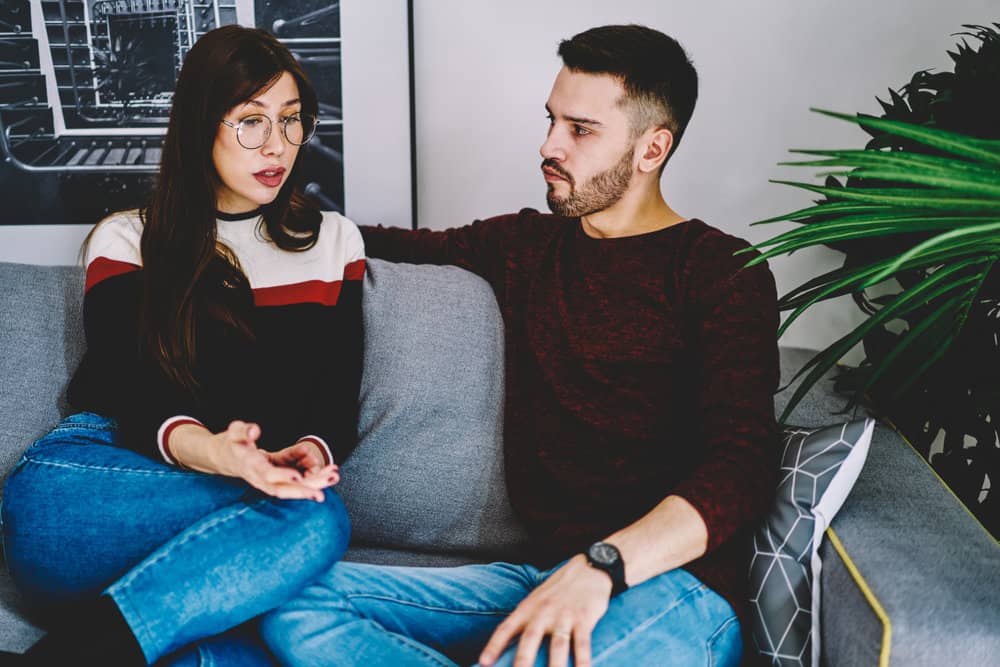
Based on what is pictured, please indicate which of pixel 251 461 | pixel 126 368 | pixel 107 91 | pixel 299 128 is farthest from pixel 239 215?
pixel 107 91

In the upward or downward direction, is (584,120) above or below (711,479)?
above

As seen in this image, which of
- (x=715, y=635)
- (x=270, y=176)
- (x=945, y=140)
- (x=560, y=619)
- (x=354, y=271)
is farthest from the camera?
(x=354, y=271)

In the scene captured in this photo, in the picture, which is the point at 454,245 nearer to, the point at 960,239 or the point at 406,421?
the point at 406,421

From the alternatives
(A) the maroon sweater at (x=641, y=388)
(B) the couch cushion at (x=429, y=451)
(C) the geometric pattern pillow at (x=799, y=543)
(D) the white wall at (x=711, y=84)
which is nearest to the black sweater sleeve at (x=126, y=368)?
(B) the couch cushion at (x=429, y=451)

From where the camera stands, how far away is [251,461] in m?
1.10

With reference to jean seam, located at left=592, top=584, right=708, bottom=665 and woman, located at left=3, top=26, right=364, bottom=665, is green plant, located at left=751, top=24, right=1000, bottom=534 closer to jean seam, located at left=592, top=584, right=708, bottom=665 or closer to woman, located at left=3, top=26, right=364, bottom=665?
jean seam, located at left=592, top=584, right=708, bottom=665

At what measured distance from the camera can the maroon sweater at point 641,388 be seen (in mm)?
1186

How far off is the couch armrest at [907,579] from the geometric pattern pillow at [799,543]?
1.0 inches

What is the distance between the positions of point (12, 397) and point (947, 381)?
65.9 inches

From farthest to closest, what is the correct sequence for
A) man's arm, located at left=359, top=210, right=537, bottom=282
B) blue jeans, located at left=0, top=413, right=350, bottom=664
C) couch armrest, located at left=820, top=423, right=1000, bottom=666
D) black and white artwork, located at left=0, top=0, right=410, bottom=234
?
black and white artwork, located at left=0, top=0, right=410, bottom=234
man's arm, located at left=359, top=210, right=537, bottom=282
blue jeans, located at left=0, top=413, right=350, bottom=664
couch armrest, located at left=820, top=423, right=1000, bottom=666

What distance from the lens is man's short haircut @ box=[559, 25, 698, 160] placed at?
4.46ft

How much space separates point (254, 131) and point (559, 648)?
3.18ft

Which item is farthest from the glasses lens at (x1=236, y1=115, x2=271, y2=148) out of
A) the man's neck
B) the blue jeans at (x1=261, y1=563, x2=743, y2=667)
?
the blue jeans at (x1=261, y1=563, x2=743, y2=667)

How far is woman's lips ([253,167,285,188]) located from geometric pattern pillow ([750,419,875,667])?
0.98 m
